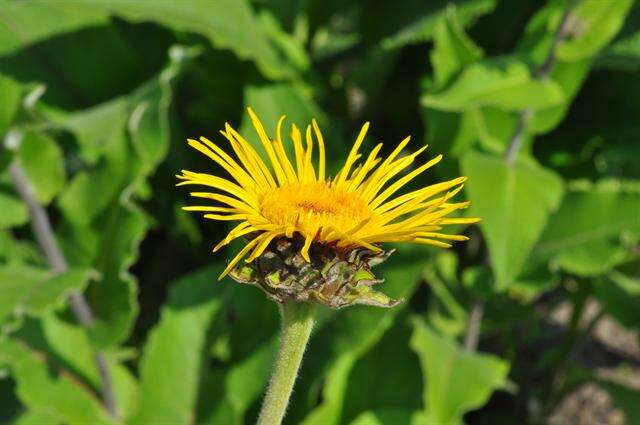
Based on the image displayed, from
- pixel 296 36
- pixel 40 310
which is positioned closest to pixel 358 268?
pixel 40 310

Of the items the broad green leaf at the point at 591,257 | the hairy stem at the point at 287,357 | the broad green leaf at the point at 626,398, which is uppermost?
the hairy stem at the point at 287,357

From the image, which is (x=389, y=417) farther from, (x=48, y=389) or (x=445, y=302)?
(x=48, y=389)

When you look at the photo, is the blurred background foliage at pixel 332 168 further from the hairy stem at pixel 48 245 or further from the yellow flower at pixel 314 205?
the yellow flower at pixel 314 205

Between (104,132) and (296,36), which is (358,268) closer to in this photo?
(104,132)

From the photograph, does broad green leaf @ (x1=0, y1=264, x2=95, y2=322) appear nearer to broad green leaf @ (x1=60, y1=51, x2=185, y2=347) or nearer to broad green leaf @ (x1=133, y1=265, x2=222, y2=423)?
broad green leaf @ (x1=60, y1=51, x2=185, y2=347)

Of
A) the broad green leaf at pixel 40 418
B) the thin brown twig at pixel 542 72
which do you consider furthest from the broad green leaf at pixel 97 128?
the thin brown twig at pixel 542 72

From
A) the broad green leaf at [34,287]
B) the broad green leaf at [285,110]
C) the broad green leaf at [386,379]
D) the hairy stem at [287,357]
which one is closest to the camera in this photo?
the hairy stem at [287,357]

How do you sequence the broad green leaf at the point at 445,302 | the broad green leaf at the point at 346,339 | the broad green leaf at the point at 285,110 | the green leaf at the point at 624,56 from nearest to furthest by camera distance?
the green leaf at the point at 624,56 < the broad green leaf at the point at 346,339 < the broad green leaf at the point at 285,110 < the broad green leaf at the point at 445,302

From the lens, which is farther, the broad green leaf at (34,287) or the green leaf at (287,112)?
the green leaf at (287,112)
